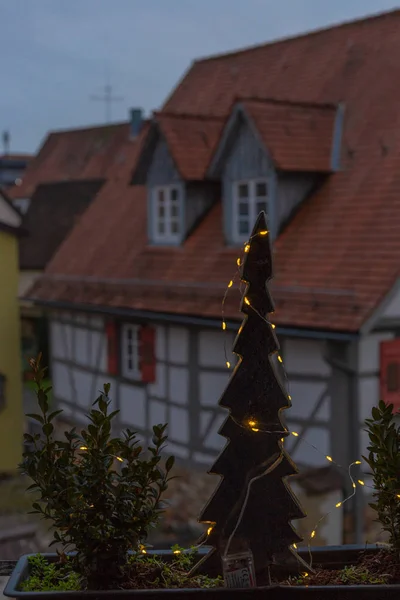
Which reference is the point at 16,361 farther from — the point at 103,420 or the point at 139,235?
the point at 103,420

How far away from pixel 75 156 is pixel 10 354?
24.2 feet

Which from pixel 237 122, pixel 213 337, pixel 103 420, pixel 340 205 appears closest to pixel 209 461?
pixel 213 337

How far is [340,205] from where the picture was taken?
830 cm

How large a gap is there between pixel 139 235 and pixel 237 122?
2.58 m

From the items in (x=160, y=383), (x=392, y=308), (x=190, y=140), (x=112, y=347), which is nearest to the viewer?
(x=392, y=308)

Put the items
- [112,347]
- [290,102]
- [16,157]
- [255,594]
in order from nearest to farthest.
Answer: [255,594], [290,102], [112,347], [16,157]

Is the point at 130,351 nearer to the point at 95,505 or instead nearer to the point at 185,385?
the point at 185,385

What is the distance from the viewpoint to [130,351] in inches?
407

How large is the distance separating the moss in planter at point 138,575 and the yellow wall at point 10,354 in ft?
41.9

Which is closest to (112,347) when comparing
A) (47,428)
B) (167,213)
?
(167,213)

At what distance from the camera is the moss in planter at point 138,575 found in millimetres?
2337

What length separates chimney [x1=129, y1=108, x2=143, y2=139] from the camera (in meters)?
18.4

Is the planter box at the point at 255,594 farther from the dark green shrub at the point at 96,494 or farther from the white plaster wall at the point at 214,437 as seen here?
the white plaster wall at the point at 214,437

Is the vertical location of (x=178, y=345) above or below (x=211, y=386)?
above
